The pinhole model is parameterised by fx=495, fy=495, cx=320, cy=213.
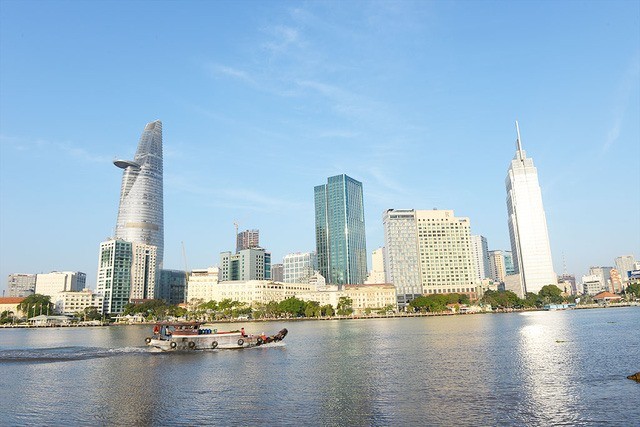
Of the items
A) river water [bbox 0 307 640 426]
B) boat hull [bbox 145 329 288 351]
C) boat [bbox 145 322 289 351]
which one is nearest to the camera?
river water [bbox 0 307 640 426]

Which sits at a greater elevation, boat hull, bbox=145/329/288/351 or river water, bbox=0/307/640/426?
boat hull, bbox=145/329/288/351

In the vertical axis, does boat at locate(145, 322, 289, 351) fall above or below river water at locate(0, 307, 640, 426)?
above

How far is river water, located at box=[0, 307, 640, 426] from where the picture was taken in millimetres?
35188

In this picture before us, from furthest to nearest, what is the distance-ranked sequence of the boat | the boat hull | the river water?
the boat, the boat hull, the river water

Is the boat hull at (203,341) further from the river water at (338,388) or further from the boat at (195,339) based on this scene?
the river water at (338,388)

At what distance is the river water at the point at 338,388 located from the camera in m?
35.2

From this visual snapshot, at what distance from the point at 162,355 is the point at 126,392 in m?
34.3

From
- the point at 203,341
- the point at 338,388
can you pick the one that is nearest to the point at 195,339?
the point at 203,341

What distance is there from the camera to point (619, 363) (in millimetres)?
55406

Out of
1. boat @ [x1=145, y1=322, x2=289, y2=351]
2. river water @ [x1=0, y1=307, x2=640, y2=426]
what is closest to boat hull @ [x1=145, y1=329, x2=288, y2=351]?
boat @ [x1=145, y1=322, x2=289, y2=351]

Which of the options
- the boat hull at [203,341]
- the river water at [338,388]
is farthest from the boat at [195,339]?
the river water at [338,388]

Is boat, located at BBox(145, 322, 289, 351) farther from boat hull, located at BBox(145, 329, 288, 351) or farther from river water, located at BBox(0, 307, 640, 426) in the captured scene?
river water, located at BBox(0, 307, 640, 426)

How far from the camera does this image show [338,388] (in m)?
45.7

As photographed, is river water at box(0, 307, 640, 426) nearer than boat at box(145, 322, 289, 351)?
Yes
